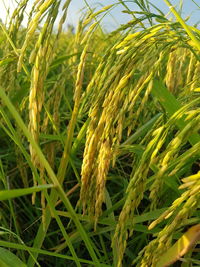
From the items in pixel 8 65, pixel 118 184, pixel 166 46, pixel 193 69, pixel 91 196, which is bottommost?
pixel 118 184

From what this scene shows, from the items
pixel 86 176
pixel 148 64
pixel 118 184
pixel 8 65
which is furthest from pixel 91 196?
pixel 118 184

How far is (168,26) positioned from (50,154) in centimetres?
57

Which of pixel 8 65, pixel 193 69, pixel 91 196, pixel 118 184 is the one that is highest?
pixel 8 65

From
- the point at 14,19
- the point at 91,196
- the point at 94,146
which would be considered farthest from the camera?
the point at 14,19

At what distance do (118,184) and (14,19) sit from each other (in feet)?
2.31

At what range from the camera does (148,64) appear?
881mm

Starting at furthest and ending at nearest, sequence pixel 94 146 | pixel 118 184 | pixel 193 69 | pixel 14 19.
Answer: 1. pixel 118 184
2. pixel 193 69
3. pixel 14 19
4. pixel 94 146

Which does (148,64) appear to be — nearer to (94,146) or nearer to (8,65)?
(94,146)

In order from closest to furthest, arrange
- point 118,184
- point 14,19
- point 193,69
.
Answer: point 14,19 < point 193,69 < point 118,184

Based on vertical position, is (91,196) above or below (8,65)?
below

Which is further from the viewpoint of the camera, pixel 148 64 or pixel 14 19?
pixel 14 19

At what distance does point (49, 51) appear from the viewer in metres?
0.84

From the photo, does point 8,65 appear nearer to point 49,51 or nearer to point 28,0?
point 28,0

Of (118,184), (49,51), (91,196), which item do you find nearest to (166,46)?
(49,51)
